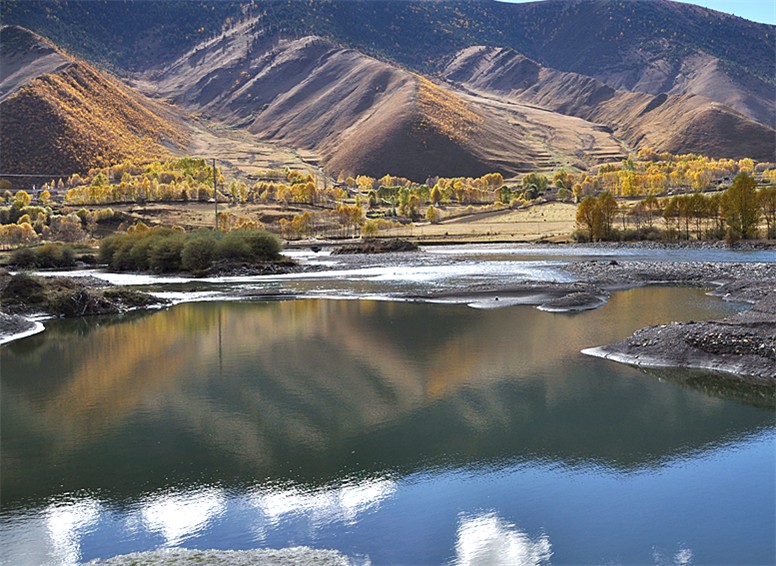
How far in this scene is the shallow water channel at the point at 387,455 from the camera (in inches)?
583

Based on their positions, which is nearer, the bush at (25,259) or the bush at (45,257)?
the bush at (25,259)

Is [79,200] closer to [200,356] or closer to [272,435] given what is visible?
[200,356]

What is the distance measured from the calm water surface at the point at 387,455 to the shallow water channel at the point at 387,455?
7 cm

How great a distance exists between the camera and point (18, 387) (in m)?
29.1

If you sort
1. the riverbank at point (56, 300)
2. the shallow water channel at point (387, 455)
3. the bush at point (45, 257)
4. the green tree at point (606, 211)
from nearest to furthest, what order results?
the shallow water channel at point (387, 455) < the riverbank at point (56, 300) < the bush at point (45, 257) < the green tree at point (606, 211)

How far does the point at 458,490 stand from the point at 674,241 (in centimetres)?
9525

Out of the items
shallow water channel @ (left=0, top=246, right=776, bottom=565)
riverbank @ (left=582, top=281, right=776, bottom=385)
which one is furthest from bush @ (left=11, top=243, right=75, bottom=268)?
riverbank @ (left=582, top=281, right=776, bottom=385)

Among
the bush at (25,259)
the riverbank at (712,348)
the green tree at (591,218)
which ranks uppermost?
the green tree at (591,218)

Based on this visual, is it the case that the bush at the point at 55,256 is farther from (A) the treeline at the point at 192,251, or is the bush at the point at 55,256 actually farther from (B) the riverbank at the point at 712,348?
(B) the riverbank at the point at 712,348

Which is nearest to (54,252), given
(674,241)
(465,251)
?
(465,251)

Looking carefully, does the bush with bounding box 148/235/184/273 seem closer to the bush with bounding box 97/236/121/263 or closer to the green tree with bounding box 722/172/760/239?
the bush with bounding box 97/236/121/263

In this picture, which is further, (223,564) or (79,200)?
(79,200)

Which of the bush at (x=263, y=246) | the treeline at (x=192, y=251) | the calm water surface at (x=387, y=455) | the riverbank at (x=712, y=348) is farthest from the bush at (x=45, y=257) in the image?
the riverbank at (x=712, y=348)

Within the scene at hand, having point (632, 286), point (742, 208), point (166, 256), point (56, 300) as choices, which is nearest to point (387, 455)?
point (56, 300)
